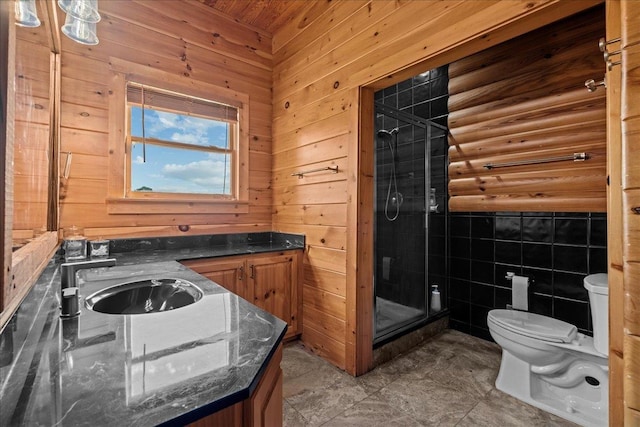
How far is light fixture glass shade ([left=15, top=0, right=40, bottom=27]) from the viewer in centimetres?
71

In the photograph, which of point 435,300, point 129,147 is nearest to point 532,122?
point 435,300

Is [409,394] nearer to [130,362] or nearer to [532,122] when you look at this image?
[130,362]

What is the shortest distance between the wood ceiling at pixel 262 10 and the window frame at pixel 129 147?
0.73 meters

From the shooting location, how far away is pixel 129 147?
2459 mm

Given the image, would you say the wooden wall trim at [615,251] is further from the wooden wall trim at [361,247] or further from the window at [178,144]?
the window at [178,144]

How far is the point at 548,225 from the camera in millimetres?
2484

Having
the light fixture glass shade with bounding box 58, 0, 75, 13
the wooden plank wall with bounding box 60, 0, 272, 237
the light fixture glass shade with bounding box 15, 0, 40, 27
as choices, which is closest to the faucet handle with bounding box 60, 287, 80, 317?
the light fixture glass shade with bounding box 15, 0, 40, 27

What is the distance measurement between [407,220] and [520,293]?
1.11 meters

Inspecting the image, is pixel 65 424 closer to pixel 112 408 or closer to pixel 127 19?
pixel 112 408

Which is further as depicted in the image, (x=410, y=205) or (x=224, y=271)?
(x=410, y=205)

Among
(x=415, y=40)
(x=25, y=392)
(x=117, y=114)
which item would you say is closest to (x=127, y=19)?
(x=117, y=114)

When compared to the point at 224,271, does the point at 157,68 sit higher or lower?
higher

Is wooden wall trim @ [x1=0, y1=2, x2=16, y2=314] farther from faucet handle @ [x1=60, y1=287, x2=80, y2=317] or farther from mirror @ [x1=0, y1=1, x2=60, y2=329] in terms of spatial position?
faucet handle @ [x1=60, y1=287, x2=80, y2=317]

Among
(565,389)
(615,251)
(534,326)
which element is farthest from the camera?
(534,326)
